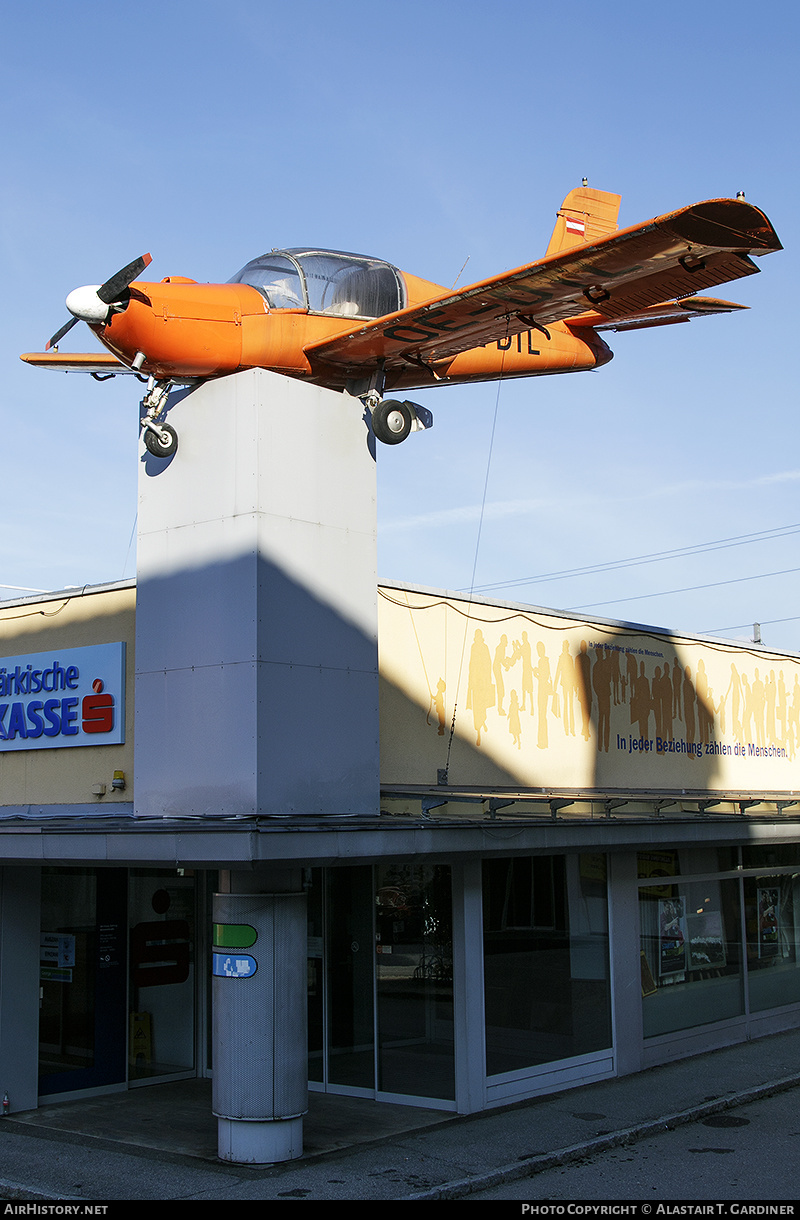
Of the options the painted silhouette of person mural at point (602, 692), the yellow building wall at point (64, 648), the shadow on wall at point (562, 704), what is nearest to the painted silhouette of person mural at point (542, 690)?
the shadow on wall at point (562, 704)

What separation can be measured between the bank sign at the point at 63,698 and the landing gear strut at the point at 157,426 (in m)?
2.29

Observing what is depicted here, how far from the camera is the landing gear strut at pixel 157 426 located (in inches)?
441

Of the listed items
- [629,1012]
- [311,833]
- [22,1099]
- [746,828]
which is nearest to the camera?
[311,833]

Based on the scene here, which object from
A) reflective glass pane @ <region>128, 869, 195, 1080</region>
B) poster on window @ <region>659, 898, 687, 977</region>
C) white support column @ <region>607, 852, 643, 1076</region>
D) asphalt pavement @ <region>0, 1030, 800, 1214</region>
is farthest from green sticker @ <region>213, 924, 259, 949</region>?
poster on window @ <region>659, 898, 687, 977</region>

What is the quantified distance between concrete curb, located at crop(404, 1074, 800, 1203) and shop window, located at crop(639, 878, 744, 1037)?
1.84m

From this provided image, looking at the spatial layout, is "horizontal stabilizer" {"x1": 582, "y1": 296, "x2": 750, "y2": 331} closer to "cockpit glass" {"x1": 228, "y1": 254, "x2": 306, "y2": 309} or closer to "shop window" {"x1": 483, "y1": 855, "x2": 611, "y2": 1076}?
"cockpit glass" {"x1": 228, "y1": 254, "x2": 306, "y2": 309}

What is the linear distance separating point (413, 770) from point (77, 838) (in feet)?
11.9

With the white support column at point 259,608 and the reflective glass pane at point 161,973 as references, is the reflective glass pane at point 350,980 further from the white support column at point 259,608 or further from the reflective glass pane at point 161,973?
the white support column at point 259,608

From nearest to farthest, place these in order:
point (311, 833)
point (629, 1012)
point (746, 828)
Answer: point (311, 833) → point (629, 1012) → point (746, 828)

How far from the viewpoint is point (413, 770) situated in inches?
474

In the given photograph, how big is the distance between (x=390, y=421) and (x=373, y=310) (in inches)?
50.2

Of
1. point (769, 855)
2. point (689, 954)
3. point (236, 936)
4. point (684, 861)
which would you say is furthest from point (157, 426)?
point (769, 855)

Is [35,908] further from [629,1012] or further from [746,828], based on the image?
[746,828]

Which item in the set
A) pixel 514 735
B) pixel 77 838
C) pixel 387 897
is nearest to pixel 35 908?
pixel 77 838
